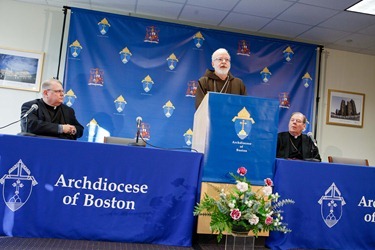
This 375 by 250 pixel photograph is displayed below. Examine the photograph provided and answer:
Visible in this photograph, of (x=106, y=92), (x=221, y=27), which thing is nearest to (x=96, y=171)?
(x=106, y=92)

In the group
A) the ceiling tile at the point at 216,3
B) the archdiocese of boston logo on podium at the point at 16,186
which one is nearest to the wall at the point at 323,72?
the ceiling tile at the point at 216,3

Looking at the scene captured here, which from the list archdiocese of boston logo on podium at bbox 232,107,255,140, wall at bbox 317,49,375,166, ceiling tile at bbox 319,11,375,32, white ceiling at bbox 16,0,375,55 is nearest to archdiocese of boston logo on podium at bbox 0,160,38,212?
archdiocese of boston logo on podium at bbox 232,107,255,140

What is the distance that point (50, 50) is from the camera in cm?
466

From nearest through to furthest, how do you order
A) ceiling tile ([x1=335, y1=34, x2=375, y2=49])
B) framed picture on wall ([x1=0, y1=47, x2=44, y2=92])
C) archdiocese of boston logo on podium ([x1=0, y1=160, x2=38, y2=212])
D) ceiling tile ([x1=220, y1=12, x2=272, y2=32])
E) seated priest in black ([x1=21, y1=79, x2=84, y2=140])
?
archdiocese of boston logo on podium ([x1=0, y1=160, x2=38, y2=212]), seated priest in black ([x1=21, y1=79, x2=84, y2=140]), framed picture on wall ([x1=0, y1=47, x2=44, y2=92]), ceiling tile ([x1=220, y1=12, x2=272, y2=32]), ceiling tile ([x1=335, y1=34, x2=375, y2=49])

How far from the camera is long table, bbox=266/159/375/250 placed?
222 centimetres

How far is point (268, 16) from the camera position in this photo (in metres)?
4.58

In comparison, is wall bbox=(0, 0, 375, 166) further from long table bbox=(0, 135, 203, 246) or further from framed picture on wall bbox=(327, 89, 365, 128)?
long table bbox=(0, 135, 203, 246)

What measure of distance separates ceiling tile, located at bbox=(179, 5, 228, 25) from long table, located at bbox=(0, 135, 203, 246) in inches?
118

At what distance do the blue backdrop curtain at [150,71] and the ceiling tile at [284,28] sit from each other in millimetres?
151

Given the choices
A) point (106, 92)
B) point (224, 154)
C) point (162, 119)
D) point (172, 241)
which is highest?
point (106, 92)

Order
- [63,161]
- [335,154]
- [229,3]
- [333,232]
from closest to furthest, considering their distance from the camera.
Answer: [63,161], [333,232], [229,3], [335,154]

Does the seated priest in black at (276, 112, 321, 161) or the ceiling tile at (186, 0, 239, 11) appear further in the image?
the ceiling tile at (186, 0, 239, 11)

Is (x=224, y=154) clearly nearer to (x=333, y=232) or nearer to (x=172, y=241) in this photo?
(x=172, y=241)

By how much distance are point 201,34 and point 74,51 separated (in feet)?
5.95
